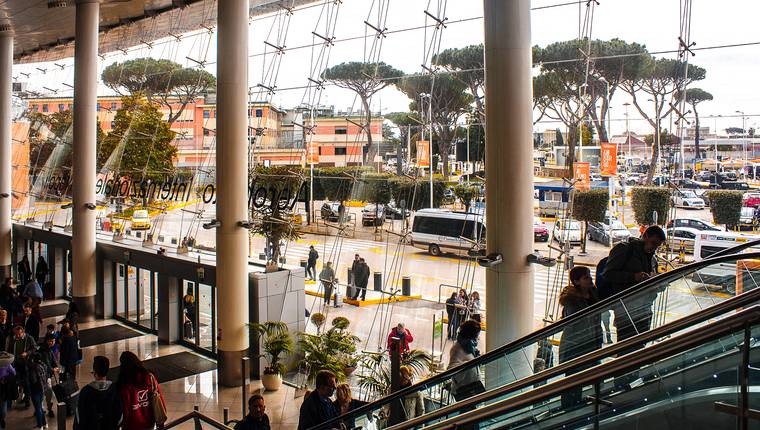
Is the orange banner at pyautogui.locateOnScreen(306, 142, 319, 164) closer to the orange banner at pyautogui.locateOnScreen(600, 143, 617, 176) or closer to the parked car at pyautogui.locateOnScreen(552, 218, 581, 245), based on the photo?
the parked car at pyautogui.locateOnScreen(552, 218, 581, 245)

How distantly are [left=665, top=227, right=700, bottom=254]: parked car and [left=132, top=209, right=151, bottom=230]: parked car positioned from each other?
10.6 meters

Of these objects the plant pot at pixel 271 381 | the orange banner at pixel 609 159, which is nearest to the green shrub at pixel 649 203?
the orange banner at pixel 609 159

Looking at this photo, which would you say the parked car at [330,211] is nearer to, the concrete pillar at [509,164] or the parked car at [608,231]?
the concrete pillar at [509,164]

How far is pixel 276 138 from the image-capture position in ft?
34.8

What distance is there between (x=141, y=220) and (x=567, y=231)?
32.7 ft

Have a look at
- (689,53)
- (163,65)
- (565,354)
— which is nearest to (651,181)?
(689,53)

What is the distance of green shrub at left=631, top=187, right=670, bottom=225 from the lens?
20.8 feet

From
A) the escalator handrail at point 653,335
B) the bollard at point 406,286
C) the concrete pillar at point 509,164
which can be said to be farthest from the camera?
the bollard at point 406,286

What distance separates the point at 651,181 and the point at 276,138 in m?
6.07

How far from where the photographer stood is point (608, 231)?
6793 millimetres

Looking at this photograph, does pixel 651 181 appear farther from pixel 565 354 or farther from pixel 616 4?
pixel 565 354

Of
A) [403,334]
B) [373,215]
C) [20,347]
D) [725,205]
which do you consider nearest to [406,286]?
[403,334]

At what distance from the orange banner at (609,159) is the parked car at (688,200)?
67 cm

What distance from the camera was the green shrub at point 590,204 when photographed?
265 inches
